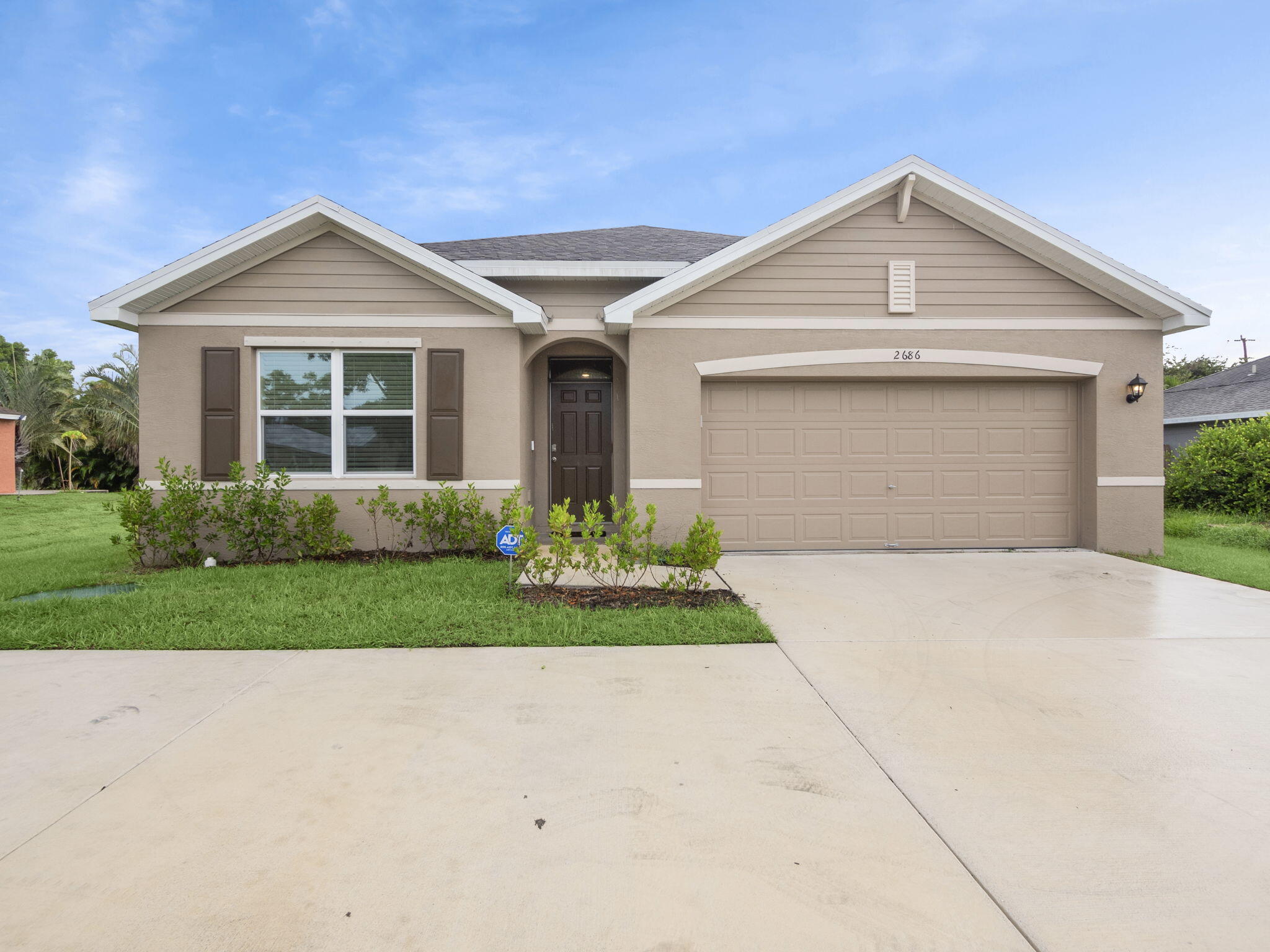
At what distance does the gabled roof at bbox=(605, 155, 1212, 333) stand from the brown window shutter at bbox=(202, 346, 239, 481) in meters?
4.56

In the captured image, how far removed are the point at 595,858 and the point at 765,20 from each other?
14419mm

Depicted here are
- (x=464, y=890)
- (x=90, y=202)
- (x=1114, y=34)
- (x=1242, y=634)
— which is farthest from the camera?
(x=90, y=202)

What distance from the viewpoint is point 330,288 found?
7414 millimetres

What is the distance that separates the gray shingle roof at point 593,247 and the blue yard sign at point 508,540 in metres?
4.34

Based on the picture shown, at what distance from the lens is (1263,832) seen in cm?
216

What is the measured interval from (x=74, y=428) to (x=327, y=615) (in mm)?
24213

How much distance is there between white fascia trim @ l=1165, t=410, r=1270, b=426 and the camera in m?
15.1

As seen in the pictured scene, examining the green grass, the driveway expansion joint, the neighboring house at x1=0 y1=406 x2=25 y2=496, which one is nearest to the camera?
the driveway expansion joint

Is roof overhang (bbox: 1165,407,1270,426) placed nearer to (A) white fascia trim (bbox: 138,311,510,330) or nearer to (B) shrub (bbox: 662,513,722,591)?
(B) shrub (bbox: 662,513,722,591)

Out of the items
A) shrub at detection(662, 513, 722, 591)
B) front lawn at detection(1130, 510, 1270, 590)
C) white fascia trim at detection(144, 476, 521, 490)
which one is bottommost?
front lawn at detection(1130, 510, 1270, 590)

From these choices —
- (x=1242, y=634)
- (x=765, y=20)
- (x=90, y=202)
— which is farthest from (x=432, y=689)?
(x=90, y=202)

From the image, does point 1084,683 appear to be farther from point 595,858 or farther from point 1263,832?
point 595,858

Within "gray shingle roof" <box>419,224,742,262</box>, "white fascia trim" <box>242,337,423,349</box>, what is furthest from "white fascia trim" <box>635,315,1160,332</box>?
"white fascia trim" <box>242,337,423,349</box>

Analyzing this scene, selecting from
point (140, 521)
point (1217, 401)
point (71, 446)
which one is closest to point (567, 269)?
point (140, 521)
